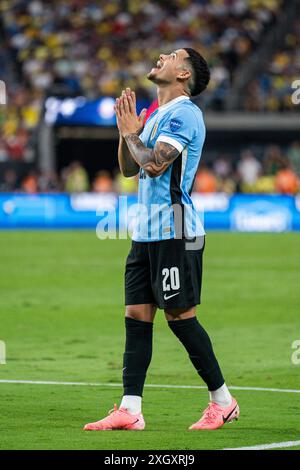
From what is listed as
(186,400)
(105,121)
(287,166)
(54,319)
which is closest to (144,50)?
(105,121)

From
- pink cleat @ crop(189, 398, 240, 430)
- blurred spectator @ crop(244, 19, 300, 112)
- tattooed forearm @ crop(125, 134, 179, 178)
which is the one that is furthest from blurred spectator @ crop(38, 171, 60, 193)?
tattooed forearm @ crop(125, 134, 179, 178)

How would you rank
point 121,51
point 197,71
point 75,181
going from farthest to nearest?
point 121,51, point 75,181, point 197,71

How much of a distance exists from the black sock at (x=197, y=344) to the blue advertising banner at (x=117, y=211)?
66.8 ft

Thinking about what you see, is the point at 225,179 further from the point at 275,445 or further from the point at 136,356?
the point at 275,445

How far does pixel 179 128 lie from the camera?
7109 mm

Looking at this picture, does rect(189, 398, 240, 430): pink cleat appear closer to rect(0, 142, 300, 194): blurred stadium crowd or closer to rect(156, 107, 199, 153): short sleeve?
rect(156, 107, 199, 153): short sleeve

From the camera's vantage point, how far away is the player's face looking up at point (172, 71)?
23.9ft

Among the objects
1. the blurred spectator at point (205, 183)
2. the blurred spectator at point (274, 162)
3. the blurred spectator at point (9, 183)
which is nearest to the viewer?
the blurred spectator at point (205, 183)

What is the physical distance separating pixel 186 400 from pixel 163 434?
1570mm

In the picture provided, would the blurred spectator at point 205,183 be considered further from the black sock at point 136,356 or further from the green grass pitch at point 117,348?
the black sock at point 136,356

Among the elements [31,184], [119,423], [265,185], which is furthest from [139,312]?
[265,185]

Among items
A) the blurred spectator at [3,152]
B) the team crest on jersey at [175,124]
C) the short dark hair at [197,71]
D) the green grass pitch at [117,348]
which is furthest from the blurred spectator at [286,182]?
the team crest on jersey at [175,124]

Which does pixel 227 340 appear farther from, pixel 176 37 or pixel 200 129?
pixel 176 37

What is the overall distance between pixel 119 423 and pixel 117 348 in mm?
4471
